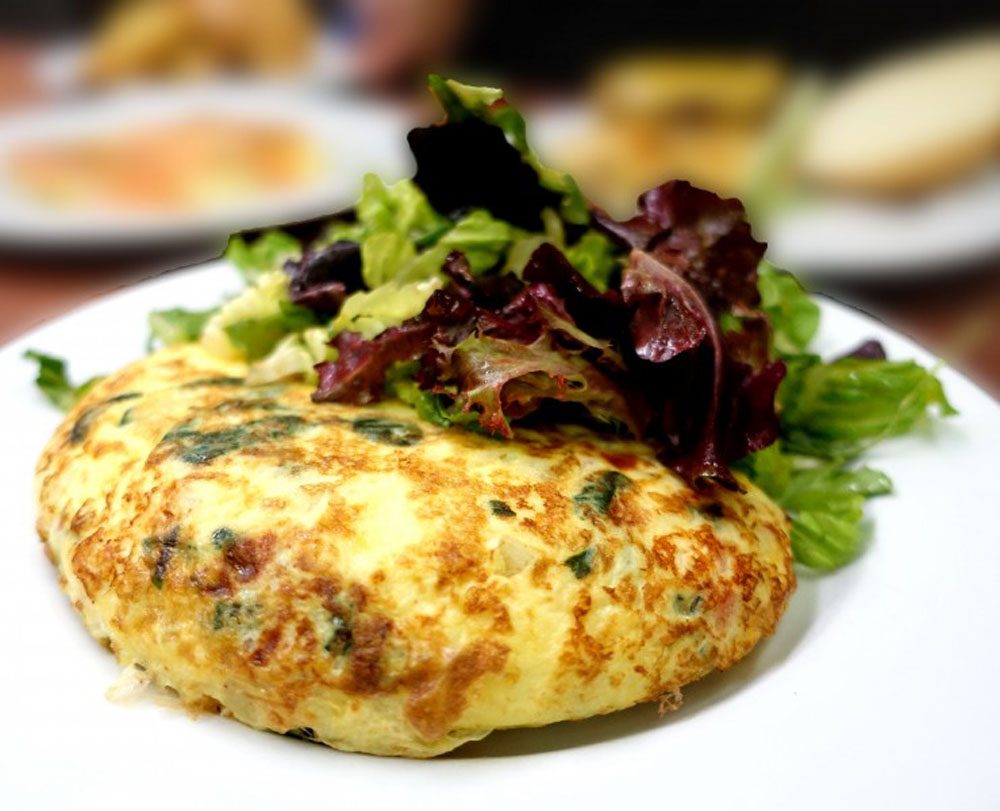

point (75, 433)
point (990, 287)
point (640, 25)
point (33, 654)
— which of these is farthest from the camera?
point (640, 25)

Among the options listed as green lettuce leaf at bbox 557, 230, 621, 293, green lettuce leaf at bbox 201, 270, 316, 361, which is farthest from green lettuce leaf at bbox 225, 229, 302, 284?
green lettuce leaf at bbox 557, 230, 621, 293

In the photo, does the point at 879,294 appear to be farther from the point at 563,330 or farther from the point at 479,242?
the point at 563,330

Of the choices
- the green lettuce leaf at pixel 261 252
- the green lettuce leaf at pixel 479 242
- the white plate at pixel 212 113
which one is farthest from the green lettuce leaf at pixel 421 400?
the white plate at pixel 212 113

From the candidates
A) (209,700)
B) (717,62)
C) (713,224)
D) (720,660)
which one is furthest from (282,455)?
(717,62)

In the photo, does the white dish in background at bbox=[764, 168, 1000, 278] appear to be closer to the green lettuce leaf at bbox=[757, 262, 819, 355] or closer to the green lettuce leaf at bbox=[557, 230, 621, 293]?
the green lettuce leaf at bbox=[757, 262, 819, 355]

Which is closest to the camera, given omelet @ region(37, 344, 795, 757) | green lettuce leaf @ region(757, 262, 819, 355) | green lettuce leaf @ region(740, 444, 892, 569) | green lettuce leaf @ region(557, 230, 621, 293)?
omelet @ region(37, 344, 795, 757)

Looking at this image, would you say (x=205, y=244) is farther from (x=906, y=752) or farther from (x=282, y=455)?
(x=906, y=752)
